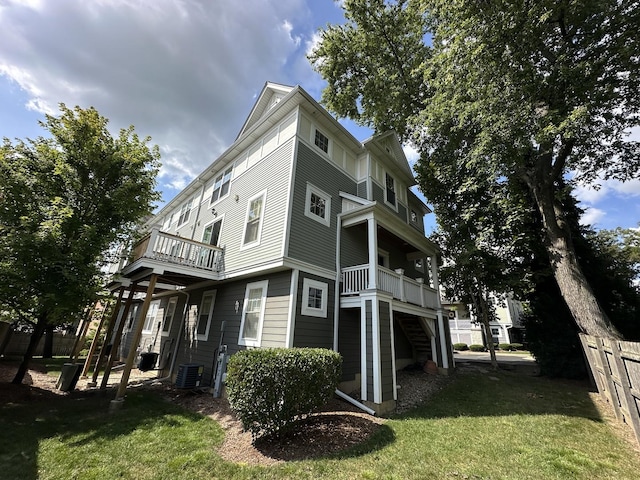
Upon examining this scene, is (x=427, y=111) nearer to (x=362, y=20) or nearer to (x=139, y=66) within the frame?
(x=362, y=20)

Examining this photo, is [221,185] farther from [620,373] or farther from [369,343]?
[620,373]

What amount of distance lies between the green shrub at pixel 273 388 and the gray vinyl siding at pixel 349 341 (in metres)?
3.47

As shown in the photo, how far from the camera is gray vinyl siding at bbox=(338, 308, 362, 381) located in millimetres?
8461

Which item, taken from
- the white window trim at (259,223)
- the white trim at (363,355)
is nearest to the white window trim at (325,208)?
the white window trim at (259,223)

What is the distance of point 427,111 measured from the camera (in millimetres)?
10930

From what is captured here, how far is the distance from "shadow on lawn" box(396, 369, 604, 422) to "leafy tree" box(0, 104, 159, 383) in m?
9.69

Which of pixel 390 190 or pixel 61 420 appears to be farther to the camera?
pixel 390 190

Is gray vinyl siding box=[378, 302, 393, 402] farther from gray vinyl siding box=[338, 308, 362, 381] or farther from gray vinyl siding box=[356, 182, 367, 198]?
gray vinyl siding box=[356, 182, 367, 198]

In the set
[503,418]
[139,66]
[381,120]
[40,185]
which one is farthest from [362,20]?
[503,418]

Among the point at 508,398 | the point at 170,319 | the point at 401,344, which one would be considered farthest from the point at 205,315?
the point at 508,398

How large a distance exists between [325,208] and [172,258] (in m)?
5.36

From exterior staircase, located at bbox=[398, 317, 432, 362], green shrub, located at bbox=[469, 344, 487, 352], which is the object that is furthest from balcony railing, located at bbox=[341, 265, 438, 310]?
green shrub, located at bbox=[469, 344, 487, 352]

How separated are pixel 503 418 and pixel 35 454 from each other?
9.21 metres

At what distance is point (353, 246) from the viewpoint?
10.2m
